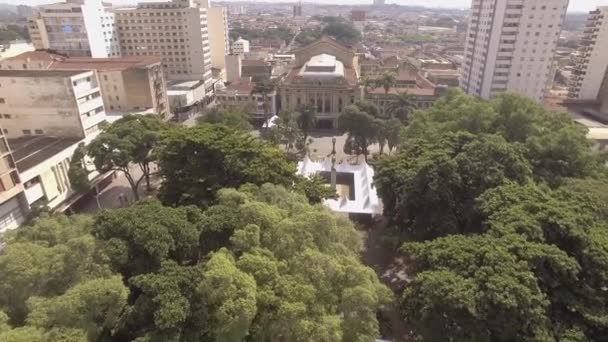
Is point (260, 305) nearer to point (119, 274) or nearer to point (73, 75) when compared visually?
point (119, 274)

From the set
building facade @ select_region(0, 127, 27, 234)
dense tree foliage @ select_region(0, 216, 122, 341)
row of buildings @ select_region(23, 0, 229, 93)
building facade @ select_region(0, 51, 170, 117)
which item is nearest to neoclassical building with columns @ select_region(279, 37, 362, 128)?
building facade @ select_region(0, 51, 170, 117)

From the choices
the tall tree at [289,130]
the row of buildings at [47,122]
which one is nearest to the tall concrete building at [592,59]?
the tall tree at [289,130]

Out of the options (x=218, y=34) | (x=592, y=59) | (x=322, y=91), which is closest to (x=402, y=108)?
(x=322, y=91)

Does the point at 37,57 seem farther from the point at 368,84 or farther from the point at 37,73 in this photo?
the point at 368,84

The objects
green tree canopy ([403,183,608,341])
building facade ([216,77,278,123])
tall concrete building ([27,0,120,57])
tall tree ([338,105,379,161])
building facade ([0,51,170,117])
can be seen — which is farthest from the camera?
tall concrete building ([27,0,120,57])

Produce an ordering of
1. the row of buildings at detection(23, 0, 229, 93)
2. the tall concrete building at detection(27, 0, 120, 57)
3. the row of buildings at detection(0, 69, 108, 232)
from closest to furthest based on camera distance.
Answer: the row of buildings at detection(0, 69, 108, 232) → the tall concrete building at detection(27, 0, 120, 57) → the row of buildings at detection(23, 0, 229, 93)

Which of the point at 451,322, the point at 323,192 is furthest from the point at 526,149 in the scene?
the point at 451,322

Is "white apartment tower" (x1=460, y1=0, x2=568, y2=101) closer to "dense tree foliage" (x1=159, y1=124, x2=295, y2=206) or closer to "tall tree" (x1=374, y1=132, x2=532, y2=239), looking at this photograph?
"tall tree" (x1=374, y1=132, x2=532, y2=239)
